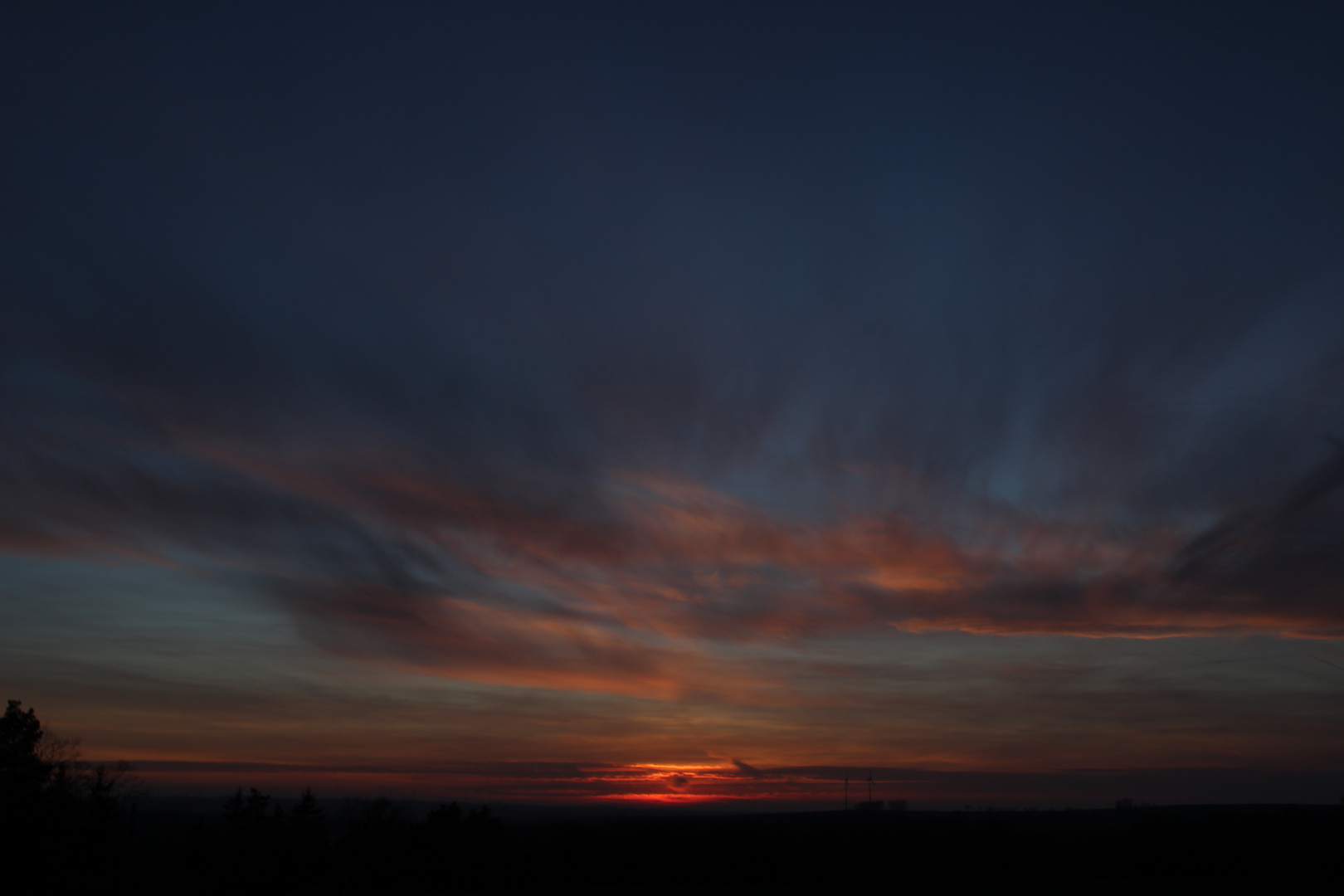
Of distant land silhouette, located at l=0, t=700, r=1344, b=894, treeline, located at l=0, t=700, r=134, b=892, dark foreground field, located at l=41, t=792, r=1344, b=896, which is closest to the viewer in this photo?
treeline, located at l=0, t=700, r=134, b=892

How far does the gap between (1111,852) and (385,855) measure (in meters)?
74.2

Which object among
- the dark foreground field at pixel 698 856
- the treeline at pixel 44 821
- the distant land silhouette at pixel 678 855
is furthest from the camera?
the dark foreground field at pixel 698 856

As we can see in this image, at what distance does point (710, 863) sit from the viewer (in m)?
82.9

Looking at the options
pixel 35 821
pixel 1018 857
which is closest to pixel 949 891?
pixel 1018 857

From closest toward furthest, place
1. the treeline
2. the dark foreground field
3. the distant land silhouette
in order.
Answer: the treeline → the distant land silhouette → the dark foreground field

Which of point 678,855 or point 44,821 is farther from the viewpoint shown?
point 678,855

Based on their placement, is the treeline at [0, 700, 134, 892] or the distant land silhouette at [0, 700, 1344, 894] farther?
the distant land silhouette at [0, 700, 1344, 894]

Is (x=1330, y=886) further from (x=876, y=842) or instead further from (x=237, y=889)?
(x=237, y=889)

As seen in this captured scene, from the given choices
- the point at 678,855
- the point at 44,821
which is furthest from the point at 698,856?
the point at 44,821

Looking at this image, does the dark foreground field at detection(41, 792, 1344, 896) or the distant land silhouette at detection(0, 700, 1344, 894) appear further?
the dark foreground field at detection(41, 792, 1344, 896)

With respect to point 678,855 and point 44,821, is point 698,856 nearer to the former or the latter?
point 678,855

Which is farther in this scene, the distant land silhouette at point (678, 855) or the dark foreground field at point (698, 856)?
the dark foreground field at point (698, 856)

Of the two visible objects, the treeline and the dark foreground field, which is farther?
the dark foreground field

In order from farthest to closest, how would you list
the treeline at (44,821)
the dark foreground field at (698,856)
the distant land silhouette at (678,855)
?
the dark foreground field at (698,856)
the distant land silhouette at (678,855)
the treeline at (44,821)
